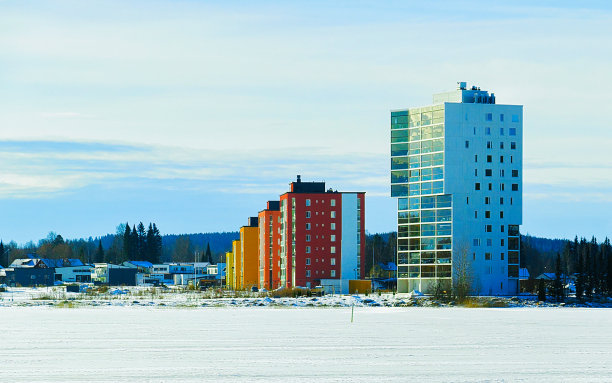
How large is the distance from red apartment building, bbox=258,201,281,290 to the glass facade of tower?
29.9m

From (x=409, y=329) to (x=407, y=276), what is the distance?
294 ft

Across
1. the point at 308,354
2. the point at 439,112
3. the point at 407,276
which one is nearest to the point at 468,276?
the point at 407,276

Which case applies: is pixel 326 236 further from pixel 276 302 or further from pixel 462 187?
pixel 276 302

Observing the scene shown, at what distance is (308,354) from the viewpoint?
122ft

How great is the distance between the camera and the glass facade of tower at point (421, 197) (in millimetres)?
136625

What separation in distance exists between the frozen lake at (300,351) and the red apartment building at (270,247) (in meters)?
107

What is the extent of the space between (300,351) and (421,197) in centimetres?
10300

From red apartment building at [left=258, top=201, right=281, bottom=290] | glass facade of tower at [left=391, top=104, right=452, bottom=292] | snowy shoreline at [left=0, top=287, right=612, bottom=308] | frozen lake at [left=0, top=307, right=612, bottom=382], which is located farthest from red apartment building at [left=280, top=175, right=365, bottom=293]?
frozen lake at [left=0, top=307, right=612, bottom=382]

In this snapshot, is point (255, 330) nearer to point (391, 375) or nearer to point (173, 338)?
point (173, 338)

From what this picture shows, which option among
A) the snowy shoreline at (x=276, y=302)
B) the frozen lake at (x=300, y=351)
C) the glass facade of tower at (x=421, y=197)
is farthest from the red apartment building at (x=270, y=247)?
the frozen lake at (x=300, y=351)

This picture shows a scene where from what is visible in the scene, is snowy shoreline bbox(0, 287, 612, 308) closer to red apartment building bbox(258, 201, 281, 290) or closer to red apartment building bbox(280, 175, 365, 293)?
red apartment building bbox(280, 175, 365, 293)

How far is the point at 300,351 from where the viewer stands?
38.6m

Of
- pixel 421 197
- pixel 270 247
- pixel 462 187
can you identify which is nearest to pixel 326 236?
pixel 421 197

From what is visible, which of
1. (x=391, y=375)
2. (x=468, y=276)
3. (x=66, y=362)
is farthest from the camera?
(x=468, y=276)
